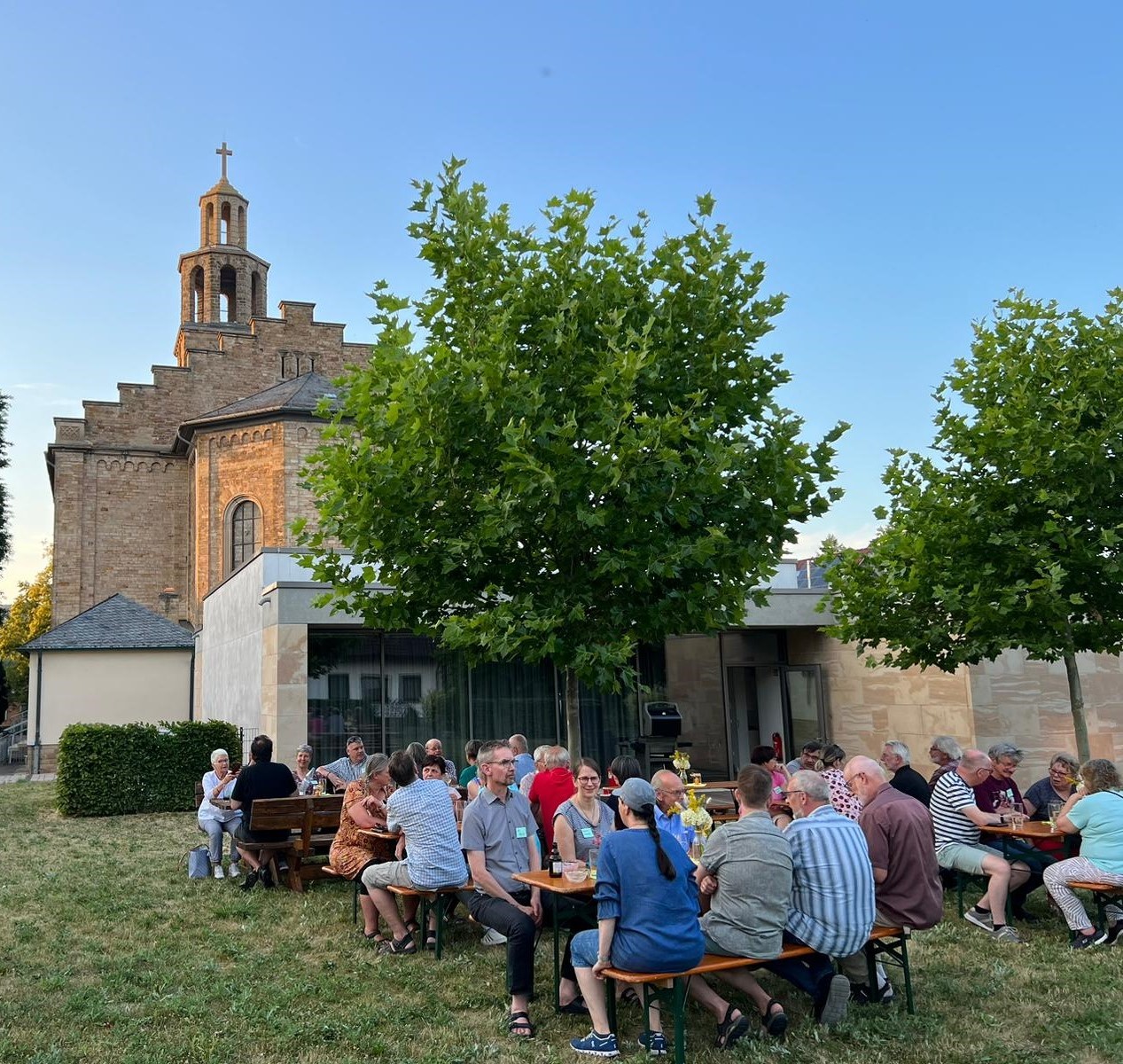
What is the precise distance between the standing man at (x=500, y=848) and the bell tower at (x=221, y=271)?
45.9 meters

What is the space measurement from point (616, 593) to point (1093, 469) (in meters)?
5.98

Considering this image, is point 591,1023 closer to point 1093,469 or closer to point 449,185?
point 449,185

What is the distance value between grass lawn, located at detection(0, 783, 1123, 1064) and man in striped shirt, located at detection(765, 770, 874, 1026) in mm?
244

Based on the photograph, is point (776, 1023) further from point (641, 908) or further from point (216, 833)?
point (216, 833)

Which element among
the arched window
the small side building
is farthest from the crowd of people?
the arched window

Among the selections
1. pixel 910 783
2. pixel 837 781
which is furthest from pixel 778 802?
pixel 910 783

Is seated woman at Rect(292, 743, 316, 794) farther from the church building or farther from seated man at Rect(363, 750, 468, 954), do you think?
seated man at Rect(363, 750, 468, 954)

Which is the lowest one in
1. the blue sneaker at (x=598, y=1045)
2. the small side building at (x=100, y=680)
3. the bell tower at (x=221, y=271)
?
the blue sneaker at (x=598, y=1045)

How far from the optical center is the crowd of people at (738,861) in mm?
5590

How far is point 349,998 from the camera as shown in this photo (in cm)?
669

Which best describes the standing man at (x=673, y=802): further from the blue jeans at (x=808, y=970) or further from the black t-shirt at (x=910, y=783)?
the black t-shirt at (x=910, y=783)

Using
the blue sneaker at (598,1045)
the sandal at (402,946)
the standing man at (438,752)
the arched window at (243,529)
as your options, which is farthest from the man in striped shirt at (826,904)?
the arched window at (243,529)

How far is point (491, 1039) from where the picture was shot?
593 cm

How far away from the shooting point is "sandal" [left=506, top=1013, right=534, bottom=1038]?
5980 millimetres
